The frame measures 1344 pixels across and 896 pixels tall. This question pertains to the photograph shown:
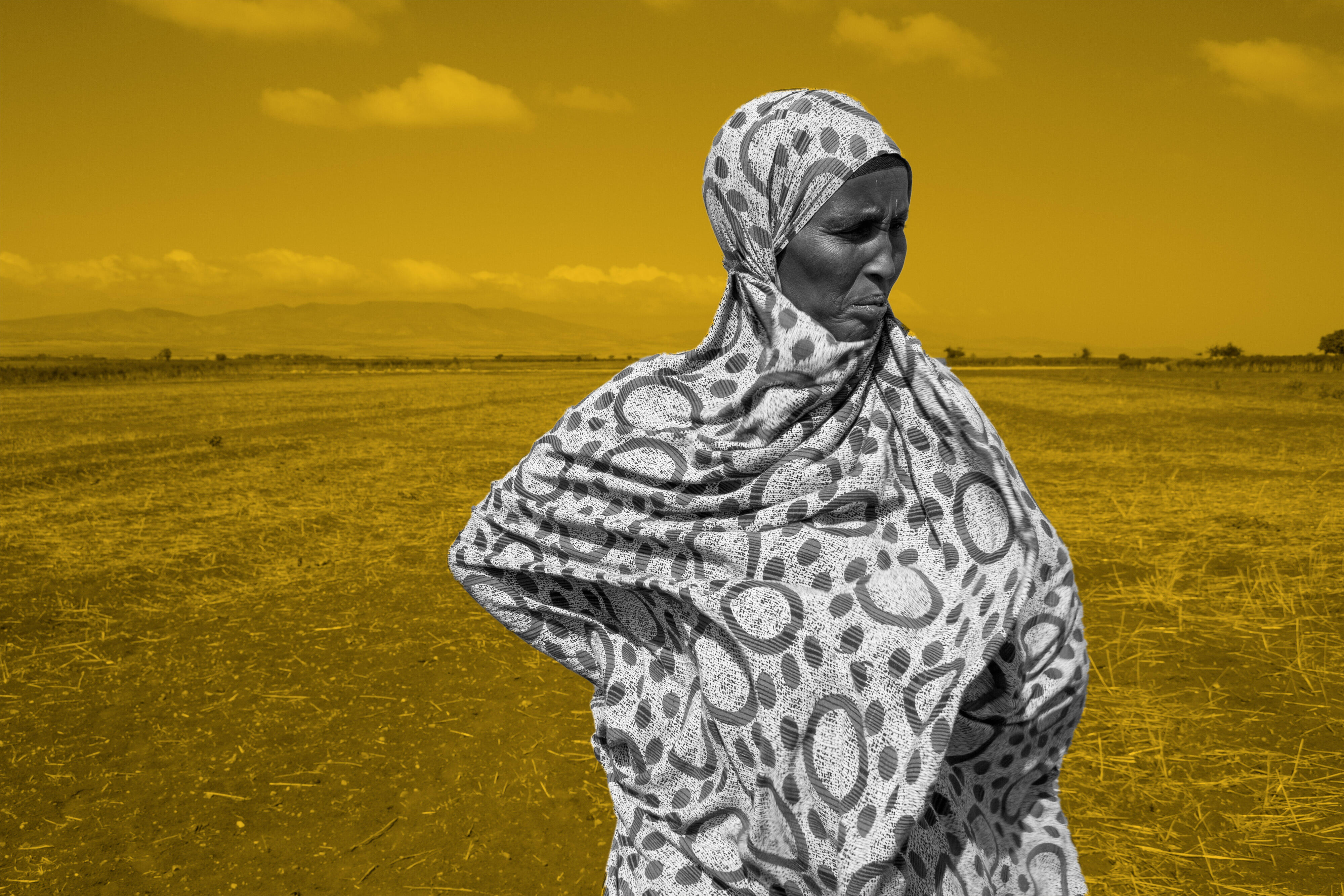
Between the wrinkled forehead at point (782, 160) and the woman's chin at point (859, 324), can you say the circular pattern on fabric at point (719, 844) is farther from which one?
the wrinkled forehead at point (782, 160)

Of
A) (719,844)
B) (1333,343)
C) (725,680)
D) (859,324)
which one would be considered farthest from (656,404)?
(1333,343)

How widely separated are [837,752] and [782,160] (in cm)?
104

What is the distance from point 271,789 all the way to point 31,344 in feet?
648

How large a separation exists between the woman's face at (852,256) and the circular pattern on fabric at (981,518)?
33cm

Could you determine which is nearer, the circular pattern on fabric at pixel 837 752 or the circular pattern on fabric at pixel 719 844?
the circular pattern on fabric at pixel 837 752

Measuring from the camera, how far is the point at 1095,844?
12.8ft

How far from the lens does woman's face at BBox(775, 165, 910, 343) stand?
1494 millimetres

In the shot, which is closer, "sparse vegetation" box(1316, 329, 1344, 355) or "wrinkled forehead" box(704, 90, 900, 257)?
"wrinkled forehead" box(704, 90, 900, 257)

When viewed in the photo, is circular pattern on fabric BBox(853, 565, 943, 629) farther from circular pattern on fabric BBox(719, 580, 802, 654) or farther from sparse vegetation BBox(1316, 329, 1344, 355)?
sparse vegetation BBox(1316, 329, 1344, 355)

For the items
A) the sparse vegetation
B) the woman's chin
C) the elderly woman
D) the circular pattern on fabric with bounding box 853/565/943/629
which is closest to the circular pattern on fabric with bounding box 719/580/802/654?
the elderly woman

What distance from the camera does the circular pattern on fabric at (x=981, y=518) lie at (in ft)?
4.94

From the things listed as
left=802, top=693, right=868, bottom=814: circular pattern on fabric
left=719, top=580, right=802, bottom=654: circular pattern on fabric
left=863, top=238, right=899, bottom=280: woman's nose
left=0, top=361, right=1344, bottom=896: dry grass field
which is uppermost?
left=863, top=238, right=899, bottom=280: woman's nose

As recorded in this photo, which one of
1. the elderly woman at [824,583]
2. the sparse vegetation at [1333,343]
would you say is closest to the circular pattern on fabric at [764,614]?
the elderly woman at [824,583]

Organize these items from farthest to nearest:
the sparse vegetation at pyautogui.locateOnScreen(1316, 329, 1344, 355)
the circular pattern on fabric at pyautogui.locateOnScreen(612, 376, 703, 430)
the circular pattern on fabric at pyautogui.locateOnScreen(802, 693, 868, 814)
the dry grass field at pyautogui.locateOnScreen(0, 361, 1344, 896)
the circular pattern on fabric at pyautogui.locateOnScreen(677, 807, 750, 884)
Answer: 1. the sparse vegetation at pyautogui.locateOnScreen(1316, 329, 1344, 355)
2. the dry grass field at pyautogui.locateOnScreen(0, 361, 1344, 896)
3. the circular pattern on fabric at pyautogui.locateOnScreen(612, 376, 703, 430)
4. the circular pattern on fabric at pyautogui.locateOnScreen(677, 807, 750, 884)
5. the circular pattern on fabric at pyautogui.locateOnScreen(802, 693, 868, 814)
